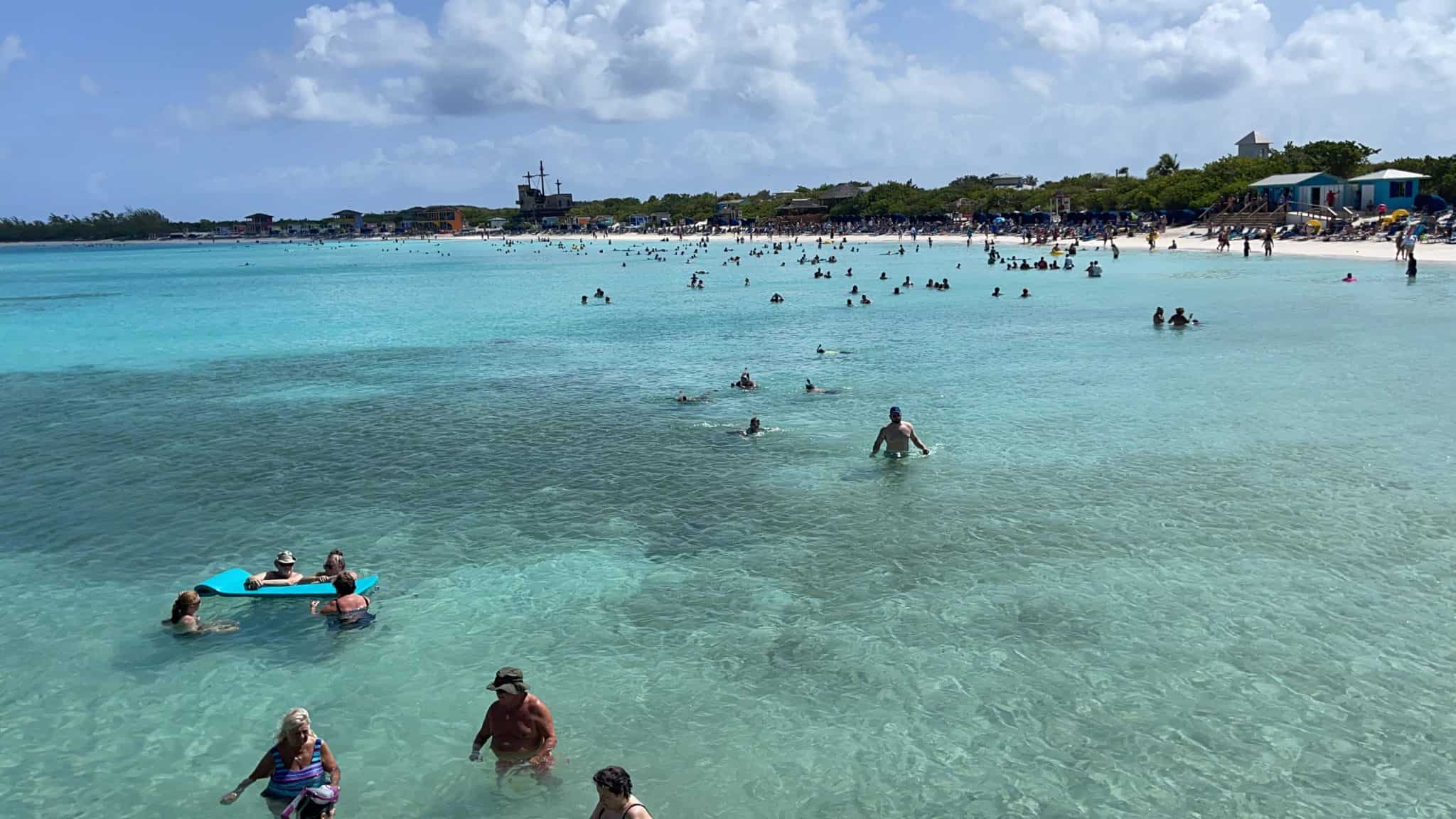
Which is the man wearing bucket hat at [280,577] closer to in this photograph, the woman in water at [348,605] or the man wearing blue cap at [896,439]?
the woman in water at [348,605]

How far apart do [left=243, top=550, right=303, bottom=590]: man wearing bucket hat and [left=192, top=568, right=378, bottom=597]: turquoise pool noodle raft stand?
0.07 m

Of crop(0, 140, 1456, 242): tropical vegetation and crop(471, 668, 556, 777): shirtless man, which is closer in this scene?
crop(471, 668, 556, 777): shirtless man

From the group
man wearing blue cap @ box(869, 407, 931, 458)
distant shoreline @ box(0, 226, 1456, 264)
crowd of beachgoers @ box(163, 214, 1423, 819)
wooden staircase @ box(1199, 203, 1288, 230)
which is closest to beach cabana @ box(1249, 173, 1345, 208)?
wooden staircase @ box(1199, 203, 1288, 230)

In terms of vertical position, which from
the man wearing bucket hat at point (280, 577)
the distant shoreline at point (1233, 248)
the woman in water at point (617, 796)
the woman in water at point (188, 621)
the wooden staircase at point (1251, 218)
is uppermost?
the wooden staircase at point (1251, 218)

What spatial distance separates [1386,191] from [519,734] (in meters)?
86.6

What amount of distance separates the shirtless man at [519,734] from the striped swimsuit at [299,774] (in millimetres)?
1298

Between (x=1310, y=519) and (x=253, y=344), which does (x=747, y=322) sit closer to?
(x=253, y=344)

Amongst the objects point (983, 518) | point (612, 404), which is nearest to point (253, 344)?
point (612, 404)

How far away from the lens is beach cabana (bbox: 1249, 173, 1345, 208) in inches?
3034

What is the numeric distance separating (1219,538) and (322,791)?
37.5 ft

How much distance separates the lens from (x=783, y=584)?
1279 cm

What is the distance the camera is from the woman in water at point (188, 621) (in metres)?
11.9

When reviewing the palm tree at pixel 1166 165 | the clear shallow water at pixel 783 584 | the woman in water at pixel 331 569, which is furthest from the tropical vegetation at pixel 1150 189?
the woman in water at pixel 331 569

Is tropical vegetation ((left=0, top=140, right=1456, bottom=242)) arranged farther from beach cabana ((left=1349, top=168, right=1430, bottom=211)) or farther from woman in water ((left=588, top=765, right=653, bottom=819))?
woman in water ((left=588, top=765, right=653, bottom=819))
